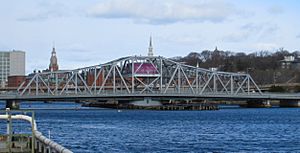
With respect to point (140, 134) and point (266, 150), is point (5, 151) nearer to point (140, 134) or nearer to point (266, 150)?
point (266, 150)

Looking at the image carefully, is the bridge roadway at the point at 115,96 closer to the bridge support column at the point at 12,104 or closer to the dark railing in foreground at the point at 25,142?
the bridge support column at the point at 12,104

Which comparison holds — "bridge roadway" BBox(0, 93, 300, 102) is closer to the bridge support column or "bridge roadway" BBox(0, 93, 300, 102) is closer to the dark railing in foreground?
the bridge support column

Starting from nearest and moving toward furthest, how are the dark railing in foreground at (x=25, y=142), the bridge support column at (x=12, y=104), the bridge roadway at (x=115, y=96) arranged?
1. the dark railing in foreground at (x=25, y=142)
2. the bridge roadway at (x=115, y=96)
3. the bridge support column at (x=12, y=104)

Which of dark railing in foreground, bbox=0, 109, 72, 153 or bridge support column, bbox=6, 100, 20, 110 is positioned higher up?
bridge support column, bbox=6, 100, 20, 110

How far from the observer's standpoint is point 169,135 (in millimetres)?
79312

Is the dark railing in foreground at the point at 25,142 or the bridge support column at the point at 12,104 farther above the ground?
the bridge support column at the point at 12,104

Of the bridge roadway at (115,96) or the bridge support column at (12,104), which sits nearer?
the bridge roadway at (115,96)

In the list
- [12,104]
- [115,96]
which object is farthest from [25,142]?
[12,104]

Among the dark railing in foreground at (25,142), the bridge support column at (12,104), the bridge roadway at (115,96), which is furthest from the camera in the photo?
the bridge support column at (12,104)

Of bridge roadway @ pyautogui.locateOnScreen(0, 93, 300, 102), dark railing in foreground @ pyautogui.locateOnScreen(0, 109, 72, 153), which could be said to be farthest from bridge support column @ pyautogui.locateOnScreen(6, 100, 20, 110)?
dark railing in foreground @ pyautogui.locateOnScreen(0, 109, 72, 153)

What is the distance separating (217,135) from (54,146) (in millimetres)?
54642

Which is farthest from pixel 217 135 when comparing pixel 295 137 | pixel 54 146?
pixel 54 146

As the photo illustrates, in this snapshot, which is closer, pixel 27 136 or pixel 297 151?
pixel 27 136

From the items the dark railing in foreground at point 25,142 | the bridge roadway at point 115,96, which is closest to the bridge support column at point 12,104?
the bridge roadway at point 115,96
